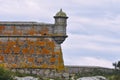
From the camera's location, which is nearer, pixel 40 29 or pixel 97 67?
pixel 40 29

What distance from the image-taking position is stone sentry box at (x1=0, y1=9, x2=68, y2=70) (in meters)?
46.8

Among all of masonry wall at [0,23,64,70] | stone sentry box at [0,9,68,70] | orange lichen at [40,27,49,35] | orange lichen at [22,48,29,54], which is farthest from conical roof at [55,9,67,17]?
orange lichen at [22,48,29,54]

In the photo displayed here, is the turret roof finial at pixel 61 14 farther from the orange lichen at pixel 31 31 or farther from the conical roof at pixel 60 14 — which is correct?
the orange lichen at pixel 31 31

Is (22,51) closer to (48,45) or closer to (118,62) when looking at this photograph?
(48,45)

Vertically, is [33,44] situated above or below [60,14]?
below

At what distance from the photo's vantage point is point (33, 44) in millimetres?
47219

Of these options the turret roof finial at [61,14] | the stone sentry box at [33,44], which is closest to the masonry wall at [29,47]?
the stone sentry box at [33,44]

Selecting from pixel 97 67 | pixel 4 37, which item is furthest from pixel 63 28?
pixel 97 67

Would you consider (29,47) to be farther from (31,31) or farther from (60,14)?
(60,14)

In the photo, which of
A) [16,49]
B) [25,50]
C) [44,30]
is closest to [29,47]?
[25,50]

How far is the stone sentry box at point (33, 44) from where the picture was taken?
46.8 m

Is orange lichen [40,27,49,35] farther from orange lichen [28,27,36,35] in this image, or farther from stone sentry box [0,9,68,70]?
orange lichen [28,27,36,35]

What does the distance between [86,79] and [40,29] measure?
5408 mm

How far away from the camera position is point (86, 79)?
4384cm
